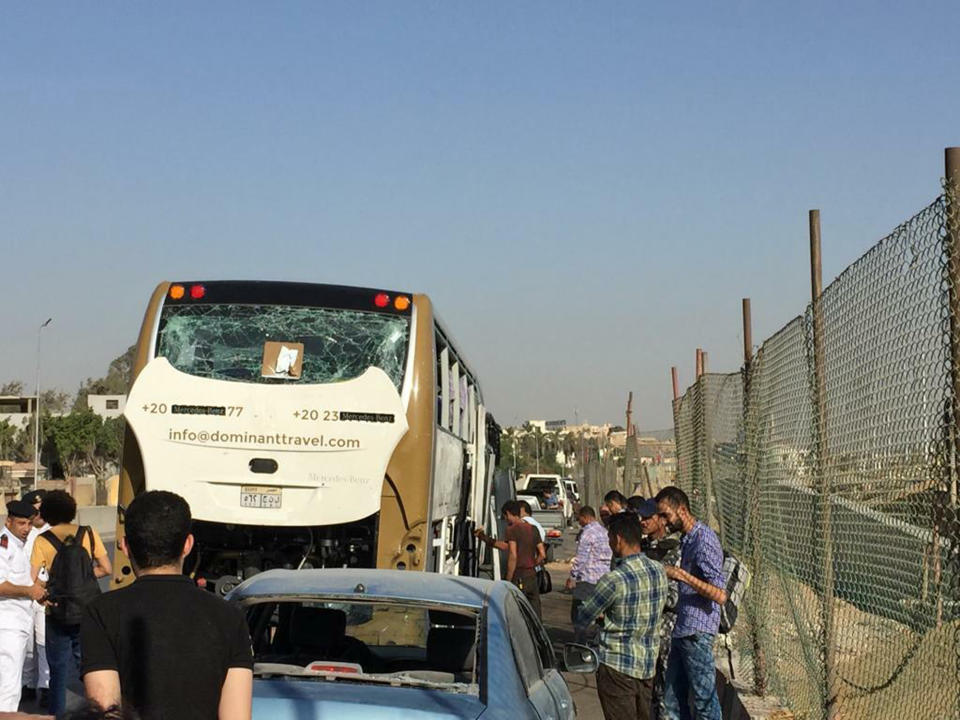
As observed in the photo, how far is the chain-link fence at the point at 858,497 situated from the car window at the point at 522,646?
153 cm

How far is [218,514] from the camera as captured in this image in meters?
12.7

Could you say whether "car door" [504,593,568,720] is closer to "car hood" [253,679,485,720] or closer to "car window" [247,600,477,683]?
"car window" [247,600,477,683]

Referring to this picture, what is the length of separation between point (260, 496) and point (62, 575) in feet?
7.65

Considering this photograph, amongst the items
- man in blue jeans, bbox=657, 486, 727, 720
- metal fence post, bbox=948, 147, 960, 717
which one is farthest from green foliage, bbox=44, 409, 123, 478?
metal fence post, bbox=948, 147, 960, 717

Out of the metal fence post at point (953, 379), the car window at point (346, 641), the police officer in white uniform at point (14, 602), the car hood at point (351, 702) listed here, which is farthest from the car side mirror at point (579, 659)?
the police officer in white uniform at point (14, 602)

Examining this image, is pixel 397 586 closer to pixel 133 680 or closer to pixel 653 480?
pixel 133 680

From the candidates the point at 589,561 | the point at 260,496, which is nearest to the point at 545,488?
the point at 589,561

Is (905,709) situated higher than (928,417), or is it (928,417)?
(928,417)

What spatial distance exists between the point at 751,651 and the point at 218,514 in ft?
15.4

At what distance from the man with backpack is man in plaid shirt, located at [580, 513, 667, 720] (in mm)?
4004

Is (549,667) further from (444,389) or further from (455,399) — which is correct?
(455,399)

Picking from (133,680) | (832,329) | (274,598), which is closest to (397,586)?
(274,598)

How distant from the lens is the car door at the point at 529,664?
6.01 meters

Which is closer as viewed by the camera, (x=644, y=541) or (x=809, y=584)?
(x=809, y=584)
